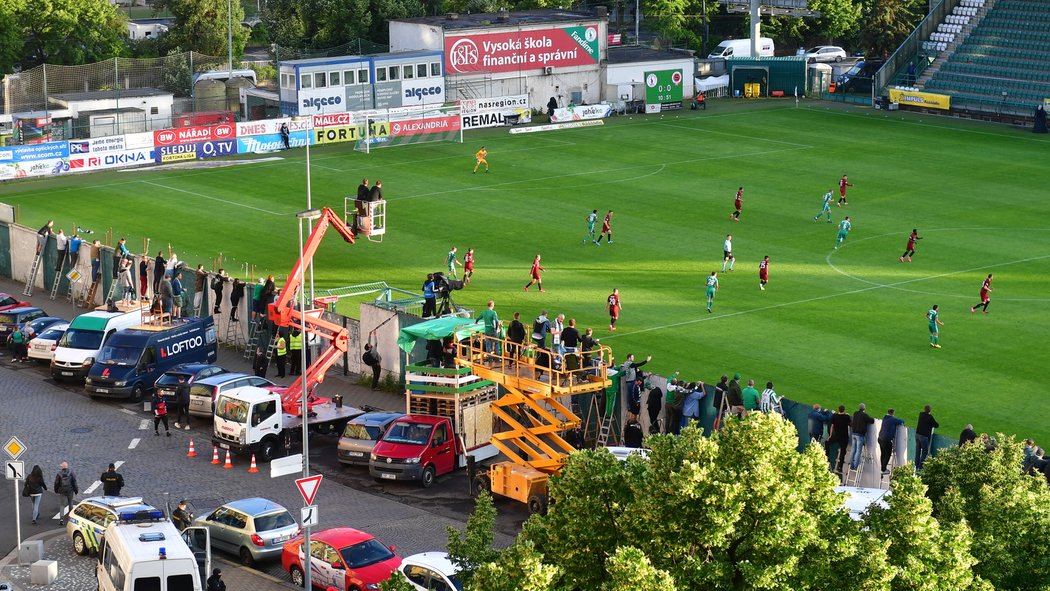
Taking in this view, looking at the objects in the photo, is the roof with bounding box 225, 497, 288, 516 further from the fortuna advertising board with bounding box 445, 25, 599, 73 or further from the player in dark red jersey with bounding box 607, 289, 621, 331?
the fortuna advertising board with bounding box 445, 25, 599, 73

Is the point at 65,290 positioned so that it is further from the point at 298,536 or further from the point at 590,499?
the point at 590,499

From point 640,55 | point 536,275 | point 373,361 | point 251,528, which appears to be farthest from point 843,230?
point 640,55

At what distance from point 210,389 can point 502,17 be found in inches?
2458

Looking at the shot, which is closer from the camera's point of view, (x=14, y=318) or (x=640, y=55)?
(x=14, y=318)

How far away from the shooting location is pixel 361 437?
1510 inches

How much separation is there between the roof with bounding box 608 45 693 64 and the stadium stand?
16.6 m

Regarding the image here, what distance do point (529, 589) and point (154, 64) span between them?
3468 inches

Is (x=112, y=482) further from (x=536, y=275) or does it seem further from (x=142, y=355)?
(x=536, y=275)

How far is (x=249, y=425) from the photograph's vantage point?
38.9 m

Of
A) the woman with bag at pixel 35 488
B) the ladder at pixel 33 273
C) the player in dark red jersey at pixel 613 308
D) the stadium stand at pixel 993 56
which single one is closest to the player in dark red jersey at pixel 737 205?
the player in dark red jersey at pixel 613 308

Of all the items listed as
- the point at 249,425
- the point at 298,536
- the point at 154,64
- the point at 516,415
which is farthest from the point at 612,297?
the point at 154,64

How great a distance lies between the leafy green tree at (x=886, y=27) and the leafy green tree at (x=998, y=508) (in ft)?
320

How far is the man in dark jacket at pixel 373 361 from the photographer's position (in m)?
44.4

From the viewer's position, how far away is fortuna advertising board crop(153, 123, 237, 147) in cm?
8056
